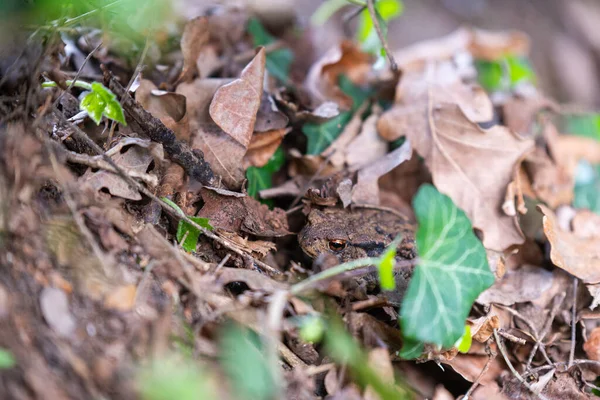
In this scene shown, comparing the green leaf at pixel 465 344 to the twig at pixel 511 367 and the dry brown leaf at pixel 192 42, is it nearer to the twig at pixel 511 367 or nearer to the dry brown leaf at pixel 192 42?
the twig at pixel 511 367

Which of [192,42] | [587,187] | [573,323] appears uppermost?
[192,42]

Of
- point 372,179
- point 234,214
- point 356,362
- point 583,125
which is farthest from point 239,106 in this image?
point 583,125

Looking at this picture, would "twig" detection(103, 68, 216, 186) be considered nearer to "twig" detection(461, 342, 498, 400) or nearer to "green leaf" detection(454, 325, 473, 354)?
"green leaf" detection(454, 325, 473, 354)

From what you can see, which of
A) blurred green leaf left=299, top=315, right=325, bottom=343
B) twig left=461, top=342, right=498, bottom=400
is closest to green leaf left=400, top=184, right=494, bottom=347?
blurred green leaf left=299, top=315, right=325, bottom=343

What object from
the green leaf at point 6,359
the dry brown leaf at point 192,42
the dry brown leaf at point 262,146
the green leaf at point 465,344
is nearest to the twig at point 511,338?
the green leaf at point 465,344

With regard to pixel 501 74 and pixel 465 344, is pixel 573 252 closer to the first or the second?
pixel 465 344

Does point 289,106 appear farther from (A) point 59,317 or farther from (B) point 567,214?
(B) point 567,214
